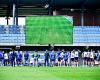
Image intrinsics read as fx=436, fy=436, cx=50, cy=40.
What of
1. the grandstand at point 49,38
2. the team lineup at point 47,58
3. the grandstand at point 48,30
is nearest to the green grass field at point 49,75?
the team lineup at point 47,58

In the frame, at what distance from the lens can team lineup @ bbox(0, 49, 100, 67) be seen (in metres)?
34.4

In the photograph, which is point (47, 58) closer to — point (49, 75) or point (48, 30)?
point (48, 30)

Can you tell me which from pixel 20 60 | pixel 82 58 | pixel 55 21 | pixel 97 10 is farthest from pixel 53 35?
pixel 97 10

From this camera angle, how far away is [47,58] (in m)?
34.4

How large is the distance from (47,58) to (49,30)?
25.3 feet

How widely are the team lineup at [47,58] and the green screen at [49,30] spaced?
5133 mm

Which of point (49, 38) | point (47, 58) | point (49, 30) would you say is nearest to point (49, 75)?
point (47, 58)

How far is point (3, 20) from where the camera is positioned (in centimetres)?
5344

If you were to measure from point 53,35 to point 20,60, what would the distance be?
7.51m

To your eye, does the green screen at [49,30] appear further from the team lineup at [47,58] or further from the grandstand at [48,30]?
the team lineup at [47,58]

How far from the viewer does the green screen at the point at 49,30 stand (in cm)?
4097

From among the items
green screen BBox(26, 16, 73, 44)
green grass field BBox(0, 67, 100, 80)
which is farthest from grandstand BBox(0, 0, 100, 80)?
green grass field BBox(0, 67, 100, 80)

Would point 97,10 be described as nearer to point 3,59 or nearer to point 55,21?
point 55,21

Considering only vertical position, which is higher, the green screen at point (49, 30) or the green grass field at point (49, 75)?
the green screen at point (49, 30)
